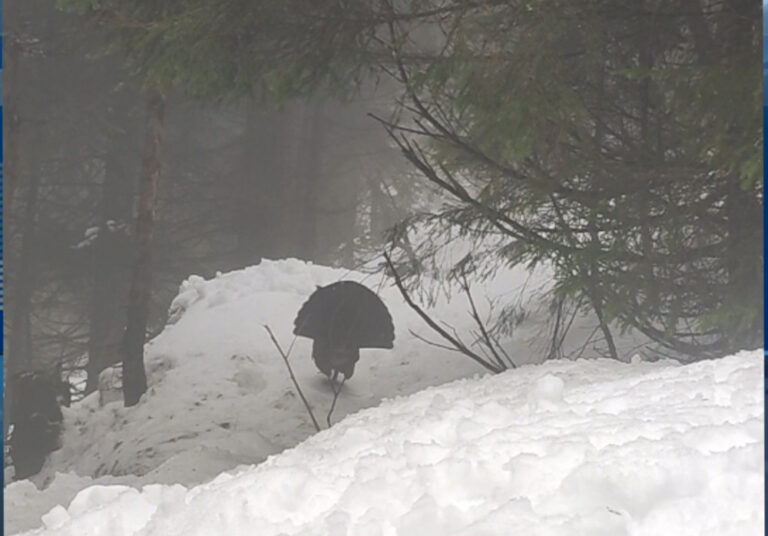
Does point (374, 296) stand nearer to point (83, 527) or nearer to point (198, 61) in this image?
point (198, 61)

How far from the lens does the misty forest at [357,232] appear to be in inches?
139

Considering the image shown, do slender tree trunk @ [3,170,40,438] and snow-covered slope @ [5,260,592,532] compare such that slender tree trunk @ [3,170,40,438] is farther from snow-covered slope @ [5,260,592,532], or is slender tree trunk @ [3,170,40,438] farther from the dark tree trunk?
snow-covered slope @ [5,260,592,532]

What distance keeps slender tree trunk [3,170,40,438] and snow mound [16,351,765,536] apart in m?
5.43

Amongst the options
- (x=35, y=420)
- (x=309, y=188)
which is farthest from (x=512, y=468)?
(x=35, y=420)

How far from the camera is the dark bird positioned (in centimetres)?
716

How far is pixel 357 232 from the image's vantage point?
274 inches

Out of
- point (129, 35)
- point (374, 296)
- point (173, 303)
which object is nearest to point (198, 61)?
point (129, 35)

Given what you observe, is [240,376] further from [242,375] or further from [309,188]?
[309,188]

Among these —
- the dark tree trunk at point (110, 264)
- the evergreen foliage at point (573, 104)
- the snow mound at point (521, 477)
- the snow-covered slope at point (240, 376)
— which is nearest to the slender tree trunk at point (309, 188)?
the snow-covered slope at point (240, 376)

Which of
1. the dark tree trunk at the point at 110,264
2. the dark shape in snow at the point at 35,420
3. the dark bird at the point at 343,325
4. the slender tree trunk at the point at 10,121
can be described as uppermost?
the slender tree trunk at the point at 10,121

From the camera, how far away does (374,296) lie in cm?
709

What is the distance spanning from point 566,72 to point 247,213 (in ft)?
13.0

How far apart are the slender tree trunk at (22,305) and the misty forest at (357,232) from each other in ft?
0.09

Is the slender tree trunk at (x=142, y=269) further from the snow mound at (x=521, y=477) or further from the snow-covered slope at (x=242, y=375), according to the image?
the snow mound at (x=521, y=477)
